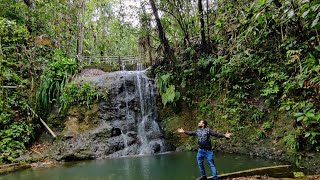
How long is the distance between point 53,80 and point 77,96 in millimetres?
1538

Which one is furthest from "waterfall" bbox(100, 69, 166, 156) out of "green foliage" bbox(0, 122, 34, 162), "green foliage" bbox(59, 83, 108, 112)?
"green foliage" bbox(0, 122, 34, 162)

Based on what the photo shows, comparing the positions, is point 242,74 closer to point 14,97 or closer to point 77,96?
point 77,96

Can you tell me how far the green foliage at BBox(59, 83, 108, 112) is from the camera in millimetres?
12039

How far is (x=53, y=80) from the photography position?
12641 millimetres

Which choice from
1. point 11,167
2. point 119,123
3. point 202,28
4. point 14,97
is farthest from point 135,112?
point 11,167

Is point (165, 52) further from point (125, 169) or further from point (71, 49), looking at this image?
point (71, 49)

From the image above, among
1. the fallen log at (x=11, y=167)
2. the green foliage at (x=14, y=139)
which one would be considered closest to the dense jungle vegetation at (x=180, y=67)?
the green foliage at (x=14, y=139)

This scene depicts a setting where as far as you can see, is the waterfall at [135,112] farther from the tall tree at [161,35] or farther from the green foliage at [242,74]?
the tall tree at [161,35]

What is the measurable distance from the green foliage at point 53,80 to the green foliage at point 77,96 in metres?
0.44

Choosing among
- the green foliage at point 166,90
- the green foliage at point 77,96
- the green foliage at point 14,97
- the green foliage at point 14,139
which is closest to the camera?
the green foliage at point 14,139

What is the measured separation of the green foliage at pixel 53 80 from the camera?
12.1 meters

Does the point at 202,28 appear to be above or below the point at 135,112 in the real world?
above

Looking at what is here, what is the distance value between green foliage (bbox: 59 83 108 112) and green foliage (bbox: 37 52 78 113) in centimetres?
→ 44

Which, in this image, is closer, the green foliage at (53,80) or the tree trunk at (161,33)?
the tree trunk at (161,33)
